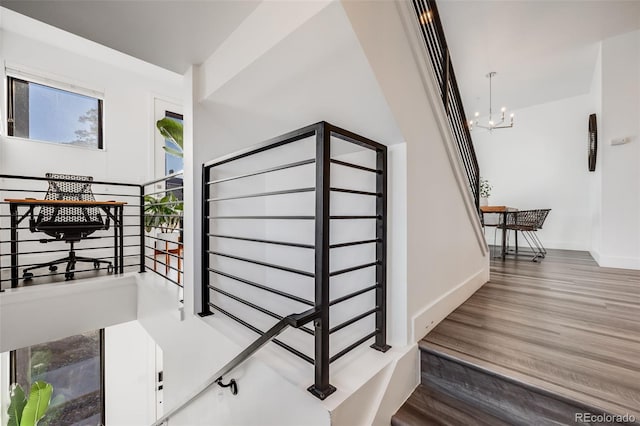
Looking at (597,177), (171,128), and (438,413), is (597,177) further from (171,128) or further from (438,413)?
(171,128)

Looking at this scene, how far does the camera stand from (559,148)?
5.04 m

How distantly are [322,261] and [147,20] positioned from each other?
154 centimetres

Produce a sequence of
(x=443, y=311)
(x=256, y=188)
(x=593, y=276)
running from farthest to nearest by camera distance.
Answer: (x=593, y=276)
(x=256, y=188)
(x=443, y=311)

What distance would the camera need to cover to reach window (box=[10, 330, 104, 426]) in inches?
136

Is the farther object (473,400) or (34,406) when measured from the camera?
(34,406)

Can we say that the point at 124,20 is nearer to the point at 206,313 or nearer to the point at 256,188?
the point at 256,188

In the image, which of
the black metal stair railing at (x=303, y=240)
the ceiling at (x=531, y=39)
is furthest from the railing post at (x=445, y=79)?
the ceiling at (x=531, y=39)

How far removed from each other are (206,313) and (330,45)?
176 cm

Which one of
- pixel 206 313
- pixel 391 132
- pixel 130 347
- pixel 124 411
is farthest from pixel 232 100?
pixel 124 411

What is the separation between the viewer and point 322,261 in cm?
103

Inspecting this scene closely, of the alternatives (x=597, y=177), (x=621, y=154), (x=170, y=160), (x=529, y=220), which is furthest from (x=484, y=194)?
(x=170, y=160)

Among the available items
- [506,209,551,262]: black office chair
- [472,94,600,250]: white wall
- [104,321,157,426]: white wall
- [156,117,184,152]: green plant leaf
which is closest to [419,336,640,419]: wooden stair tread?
[156,117,184,152]: green plant leaf

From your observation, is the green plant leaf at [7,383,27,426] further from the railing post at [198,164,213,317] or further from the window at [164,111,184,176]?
the window at [164,111,184,176]

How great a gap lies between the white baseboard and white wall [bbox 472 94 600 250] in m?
3.93
